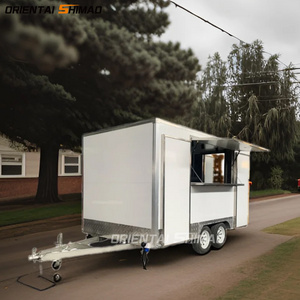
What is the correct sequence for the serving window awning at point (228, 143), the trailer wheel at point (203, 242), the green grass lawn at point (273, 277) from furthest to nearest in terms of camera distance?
the trailer wheel at point (203, 242) < the serving window awning at point (228, 143) < the green grass lawn at point (273, 277)

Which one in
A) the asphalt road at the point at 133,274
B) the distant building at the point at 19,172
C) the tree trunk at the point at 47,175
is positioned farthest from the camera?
the distant building at the point at 19,172

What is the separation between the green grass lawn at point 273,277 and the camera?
5201mm

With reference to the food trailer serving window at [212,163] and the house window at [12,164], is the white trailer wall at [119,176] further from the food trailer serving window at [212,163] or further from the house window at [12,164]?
the house window at [12,164]

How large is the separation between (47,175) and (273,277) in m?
14.2

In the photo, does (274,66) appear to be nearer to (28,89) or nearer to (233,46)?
(233,46)

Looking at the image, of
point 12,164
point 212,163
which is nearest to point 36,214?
point 212,163

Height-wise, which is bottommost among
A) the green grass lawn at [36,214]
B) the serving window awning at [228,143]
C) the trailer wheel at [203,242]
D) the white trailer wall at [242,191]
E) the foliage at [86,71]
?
the green grass lawn at [36,214]

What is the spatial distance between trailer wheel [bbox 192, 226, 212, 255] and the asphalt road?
0.55 feet

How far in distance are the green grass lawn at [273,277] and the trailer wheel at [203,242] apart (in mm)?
1083

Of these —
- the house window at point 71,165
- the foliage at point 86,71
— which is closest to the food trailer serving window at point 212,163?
the foliage at point 86,71

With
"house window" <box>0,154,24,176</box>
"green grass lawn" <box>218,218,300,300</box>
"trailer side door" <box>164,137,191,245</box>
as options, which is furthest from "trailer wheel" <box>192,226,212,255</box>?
"house window" <box>0,154,24,176</box>

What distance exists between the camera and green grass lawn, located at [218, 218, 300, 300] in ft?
17.1

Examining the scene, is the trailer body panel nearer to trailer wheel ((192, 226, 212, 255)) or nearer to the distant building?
trailer wheel ((192, 226, 212, 255))

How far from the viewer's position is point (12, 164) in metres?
21.6
